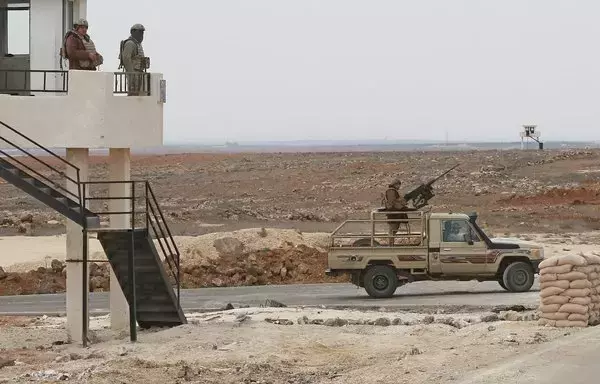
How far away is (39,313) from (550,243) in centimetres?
2228

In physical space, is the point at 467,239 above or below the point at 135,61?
below

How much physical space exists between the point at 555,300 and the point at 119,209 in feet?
27.9

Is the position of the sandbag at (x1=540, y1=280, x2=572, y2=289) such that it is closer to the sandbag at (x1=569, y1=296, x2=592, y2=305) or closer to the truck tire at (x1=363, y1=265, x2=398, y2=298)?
the sandbag at (x1=569, y1=296, x2=592, y2=305)

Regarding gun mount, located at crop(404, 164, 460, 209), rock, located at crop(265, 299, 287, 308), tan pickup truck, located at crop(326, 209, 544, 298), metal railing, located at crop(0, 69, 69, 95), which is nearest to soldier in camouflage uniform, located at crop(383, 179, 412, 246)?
tan pickup truck, located at crop(326, 209, 544, 298)

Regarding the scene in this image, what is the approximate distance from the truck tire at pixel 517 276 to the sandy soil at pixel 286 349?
5.24 meters

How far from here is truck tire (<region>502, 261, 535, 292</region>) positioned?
32.3m

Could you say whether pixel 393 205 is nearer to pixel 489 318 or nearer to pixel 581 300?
pixel 489 318

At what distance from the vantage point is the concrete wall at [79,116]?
23.6 meters

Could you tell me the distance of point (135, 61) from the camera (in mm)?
24797

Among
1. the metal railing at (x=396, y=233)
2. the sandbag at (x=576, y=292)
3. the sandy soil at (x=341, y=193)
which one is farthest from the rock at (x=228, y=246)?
the sandbag at (x=576, y=292)

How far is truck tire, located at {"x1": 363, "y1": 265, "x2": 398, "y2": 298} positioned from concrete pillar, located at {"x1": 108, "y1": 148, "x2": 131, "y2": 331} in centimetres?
796

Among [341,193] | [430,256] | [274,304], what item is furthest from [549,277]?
[341,193]

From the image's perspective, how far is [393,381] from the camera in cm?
1866

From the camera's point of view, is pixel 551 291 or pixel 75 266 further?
pixel 75 266
